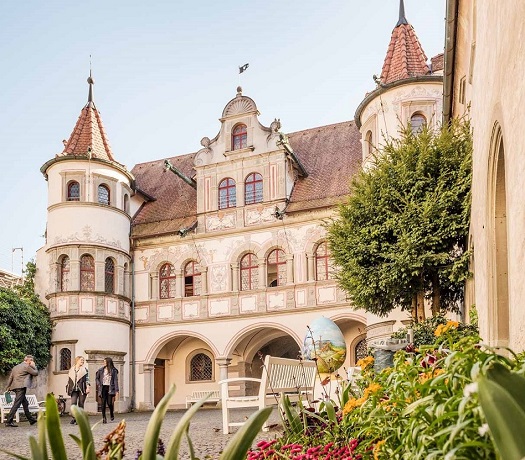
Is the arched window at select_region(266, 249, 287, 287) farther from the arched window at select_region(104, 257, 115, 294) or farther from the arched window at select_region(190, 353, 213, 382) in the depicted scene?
the arched window at select_region(104, 257, 115, 294)

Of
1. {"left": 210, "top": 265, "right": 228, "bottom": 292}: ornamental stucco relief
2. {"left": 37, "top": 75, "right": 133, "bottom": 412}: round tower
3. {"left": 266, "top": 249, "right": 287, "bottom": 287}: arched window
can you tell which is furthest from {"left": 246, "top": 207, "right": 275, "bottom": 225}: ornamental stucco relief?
{"left": 37, "top": 75, "right": 133, "bottom": 412}: round tower

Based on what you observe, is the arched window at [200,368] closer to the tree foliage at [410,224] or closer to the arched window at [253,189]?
the arched window at [253,189]

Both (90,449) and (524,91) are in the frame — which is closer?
(90,449)

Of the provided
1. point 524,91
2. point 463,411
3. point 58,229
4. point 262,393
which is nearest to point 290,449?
point 463,411

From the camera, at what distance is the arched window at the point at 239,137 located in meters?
28.3

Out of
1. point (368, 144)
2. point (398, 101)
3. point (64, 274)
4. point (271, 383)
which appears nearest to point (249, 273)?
point (368, 144)

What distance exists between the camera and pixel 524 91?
16.9 feet

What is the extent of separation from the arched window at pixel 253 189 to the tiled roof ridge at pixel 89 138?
18.5 feet

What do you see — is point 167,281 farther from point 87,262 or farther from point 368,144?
point 368,144

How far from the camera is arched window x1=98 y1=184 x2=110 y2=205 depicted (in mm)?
27766

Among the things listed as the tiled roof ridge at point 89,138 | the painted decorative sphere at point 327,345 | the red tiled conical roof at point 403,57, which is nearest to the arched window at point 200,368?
the painted decorative sphere at point 327,345

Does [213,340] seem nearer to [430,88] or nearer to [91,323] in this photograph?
[91,323]

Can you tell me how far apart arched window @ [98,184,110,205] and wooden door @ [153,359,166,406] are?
22.2ft

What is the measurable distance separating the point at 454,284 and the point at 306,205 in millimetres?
10892
